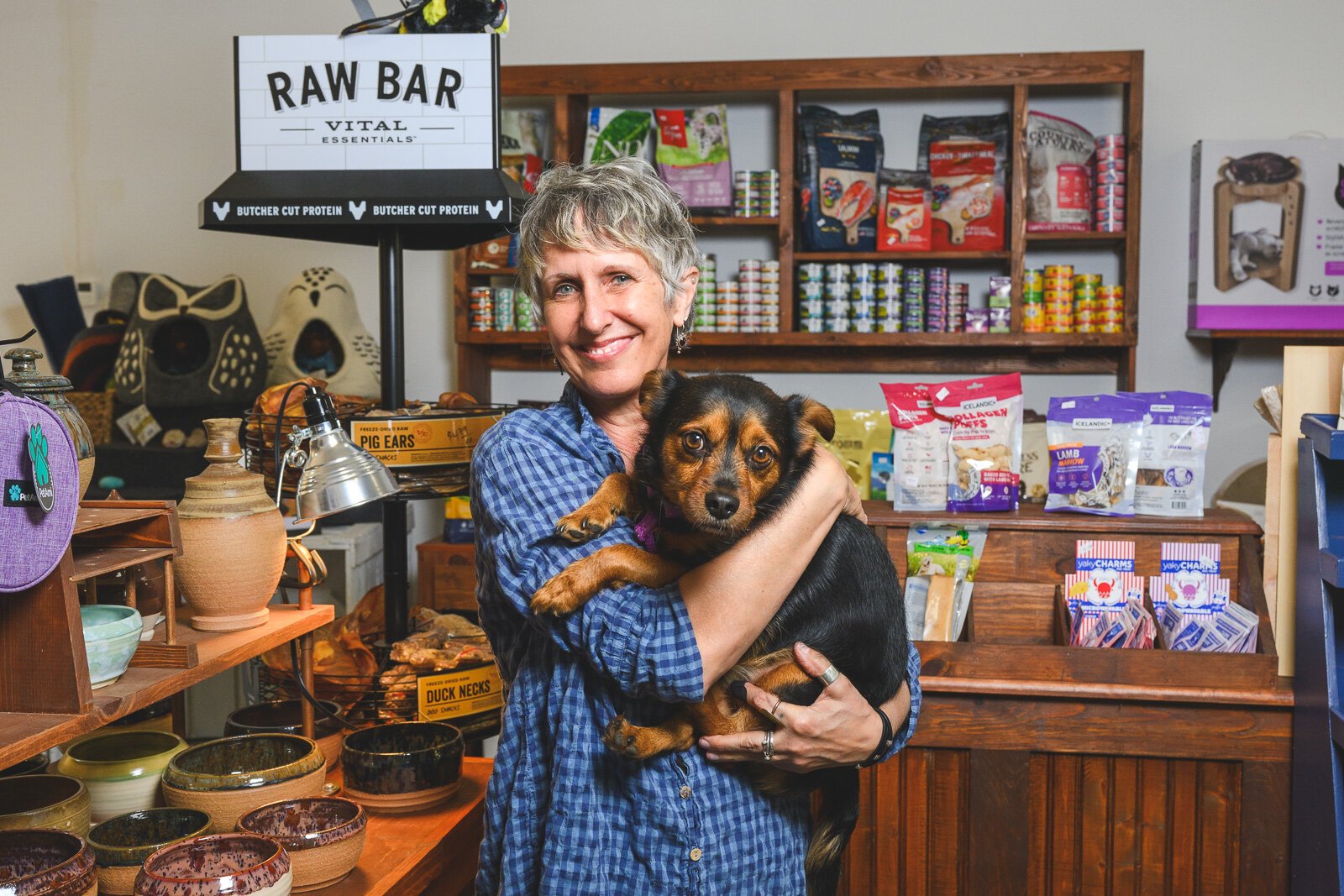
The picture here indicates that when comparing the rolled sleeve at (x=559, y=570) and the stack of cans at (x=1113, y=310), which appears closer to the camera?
the rolled sleeve at (x=559, y=570)

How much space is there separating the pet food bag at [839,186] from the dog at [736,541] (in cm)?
246

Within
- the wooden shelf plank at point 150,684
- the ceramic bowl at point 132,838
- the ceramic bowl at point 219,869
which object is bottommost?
the ceramic bowl at point 132,838

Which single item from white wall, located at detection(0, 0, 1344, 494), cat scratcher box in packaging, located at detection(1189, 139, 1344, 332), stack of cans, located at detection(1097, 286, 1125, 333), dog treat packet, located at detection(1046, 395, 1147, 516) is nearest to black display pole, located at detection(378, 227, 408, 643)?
dog treat packet, located at detection(1046, 395, 1147, 516)

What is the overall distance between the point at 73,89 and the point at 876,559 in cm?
439

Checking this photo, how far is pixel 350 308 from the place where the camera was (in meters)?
3.79

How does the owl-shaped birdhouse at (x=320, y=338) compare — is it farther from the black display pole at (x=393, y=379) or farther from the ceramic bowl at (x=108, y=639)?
the ceramic bowl at (x=108, y=639)

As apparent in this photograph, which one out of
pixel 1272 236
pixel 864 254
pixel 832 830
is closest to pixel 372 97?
pixel 832 830

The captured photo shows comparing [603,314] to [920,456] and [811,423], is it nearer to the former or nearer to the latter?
[811,423]

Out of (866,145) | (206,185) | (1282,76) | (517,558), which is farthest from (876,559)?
(206,185)

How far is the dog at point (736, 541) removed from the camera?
46.1 inches

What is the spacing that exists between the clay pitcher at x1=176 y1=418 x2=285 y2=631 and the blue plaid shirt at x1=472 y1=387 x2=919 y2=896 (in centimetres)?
40

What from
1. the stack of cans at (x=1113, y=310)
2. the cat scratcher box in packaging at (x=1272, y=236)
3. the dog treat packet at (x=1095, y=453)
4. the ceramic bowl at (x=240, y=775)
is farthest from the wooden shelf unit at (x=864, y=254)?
the ceramic bowl at (x=240, y=775)

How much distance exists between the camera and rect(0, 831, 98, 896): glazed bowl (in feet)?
3.35

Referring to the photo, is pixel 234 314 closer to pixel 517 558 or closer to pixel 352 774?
pixel 352 774
